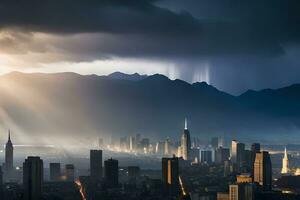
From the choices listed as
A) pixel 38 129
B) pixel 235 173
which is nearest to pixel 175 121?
pixel 38 129

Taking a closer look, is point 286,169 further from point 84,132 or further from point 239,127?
point 239,127

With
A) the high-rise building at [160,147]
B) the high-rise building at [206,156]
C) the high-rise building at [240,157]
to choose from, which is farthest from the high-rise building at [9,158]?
the high-rise building at [160,147]

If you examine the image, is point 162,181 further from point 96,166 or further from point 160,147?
point 160,147

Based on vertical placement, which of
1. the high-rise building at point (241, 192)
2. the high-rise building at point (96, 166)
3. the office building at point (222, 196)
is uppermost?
the high-rise building at point (96, 166)

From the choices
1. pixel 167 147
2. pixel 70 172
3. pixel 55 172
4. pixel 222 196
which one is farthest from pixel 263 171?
pixel 167 147

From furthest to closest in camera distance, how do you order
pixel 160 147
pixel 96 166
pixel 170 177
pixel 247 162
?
pixel 160 147 → pixel 247 162 → pixel 96 166 → pixel 170 177

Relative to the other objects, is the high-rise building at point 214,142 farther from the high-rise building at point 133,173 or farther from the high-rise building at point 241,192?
the high-rise building at point 241,192
